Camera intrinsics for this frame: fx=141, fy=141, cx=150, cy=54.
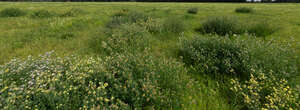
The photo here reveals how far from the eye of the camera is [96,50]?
14.3ft

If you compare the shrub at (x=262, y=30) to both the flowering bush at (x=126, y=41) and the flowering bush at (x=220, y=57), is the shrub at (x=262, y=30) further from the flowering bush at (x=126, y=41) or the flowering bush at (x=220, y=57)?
the flowering bush at (x=126, y=41)

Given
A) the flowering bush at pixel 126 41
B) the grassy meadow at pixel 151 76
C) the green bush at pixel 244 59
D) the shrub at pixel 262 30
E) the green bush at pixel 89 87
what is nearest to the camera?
the green bush at pixel 89 87

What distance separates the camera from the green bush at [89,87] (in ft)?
5.83

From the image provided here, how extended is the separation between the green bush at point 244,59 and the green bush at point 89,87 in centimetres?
86

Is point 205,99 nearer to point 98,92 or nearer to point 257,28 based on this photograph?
point 98,92

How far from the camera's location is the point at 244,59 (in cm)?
286

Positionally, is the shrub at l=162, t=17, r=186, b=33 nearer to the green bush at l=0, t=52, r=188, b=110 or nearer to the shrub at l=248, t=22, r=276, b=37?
the shrub at l=248, t=22, r=276, b=37

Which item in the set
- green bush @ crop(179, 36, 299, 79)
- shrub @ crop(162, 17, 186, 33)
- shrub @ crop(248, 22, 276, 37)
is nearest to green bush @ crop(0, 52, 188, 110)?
green bush @ crop(179, 36, 299, 79)

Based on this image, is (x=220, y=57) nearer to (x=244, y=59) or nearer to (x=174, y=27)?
(x=244, y=59)

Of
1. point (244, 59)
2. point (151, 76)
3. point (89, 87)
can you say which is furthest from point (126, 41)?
point (244, 59)

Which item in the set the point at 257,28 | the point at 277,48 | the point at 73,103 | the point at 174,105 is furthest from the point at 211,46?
the point at 257,28

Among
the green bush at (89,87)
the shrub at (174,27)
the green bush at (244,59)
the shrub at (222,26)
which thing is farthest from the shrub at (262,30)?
the green bush at (89,87)

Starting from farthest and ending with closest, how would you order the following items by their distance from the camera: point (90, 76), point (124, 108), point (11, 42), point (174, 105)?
1. point (11, 42)
2. point (90, 76)
3. point (174, 105)
4. point (124, 108)

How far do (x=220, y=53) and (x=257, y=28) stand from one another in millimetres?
4296
